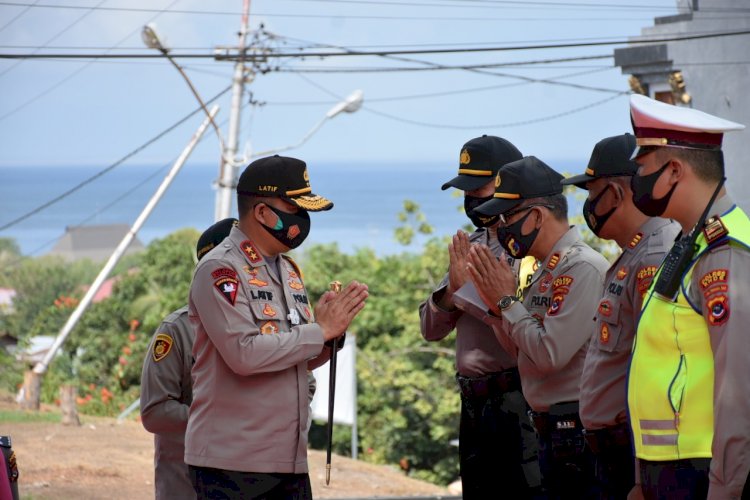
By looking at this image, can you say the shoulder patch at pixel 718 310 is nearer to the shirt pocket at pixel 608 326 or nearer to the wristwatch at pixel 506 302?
the shirt pocket at pixel 608 326

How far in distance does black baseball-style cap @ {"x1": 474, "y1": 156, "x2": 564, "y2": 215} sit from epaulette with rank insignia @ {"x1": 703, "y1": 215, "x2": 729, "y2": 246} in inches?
59.6

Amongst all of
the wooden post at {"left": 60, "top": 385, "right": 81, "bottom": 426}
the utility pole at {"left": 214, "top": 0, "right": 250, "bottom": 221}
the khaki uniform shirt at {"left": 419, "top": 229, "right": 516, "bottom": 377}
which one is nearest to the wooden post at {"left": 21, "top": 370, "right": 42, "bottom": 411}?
the wooden post at {"left": 60, "top": 385, "right": 81, "bottom": 426}

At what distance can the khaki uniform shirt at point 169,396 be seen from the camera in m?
4.80

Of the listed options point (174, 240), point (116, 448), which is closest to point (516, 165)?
point (116, 448)

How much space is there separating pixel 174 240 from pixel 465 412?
21897 mm

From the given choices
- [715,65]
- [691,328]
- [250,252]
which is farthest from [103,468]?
→ [715,65]

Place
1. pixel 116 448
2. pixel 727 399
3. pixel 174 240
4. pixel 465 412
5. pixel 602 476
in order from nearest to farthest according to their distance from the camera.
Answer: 1. pixel 727 399
2. pixel 602 476
3. pixel 465 412
4. pixel 116 448
5. pixel 174 240

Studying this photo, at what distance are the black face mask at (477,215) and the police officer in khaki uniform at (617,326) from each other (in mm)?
657

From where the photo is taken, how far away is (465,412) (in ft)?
17.3

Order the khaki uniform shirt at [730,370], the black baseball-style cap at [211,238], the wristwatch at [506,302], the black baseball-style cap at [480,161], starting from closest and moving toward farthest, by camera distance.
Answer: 1. the khaki uniform shirt at [730,370]
2. the wristwatch at [506,302]
3. the black baseball-style cap at [211,238]
4. the black baseball-style cap at [480,161]

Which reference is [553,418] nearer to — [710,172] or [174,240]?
[710,172]

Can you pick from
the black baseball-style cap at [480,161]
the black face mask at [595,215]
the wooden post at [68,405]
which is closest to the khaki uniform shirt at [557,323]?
the black face mask at [595,215]

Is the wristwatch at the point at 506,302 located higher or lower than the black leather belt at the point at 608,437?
higher

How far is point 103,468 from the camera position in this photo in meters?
9.70
